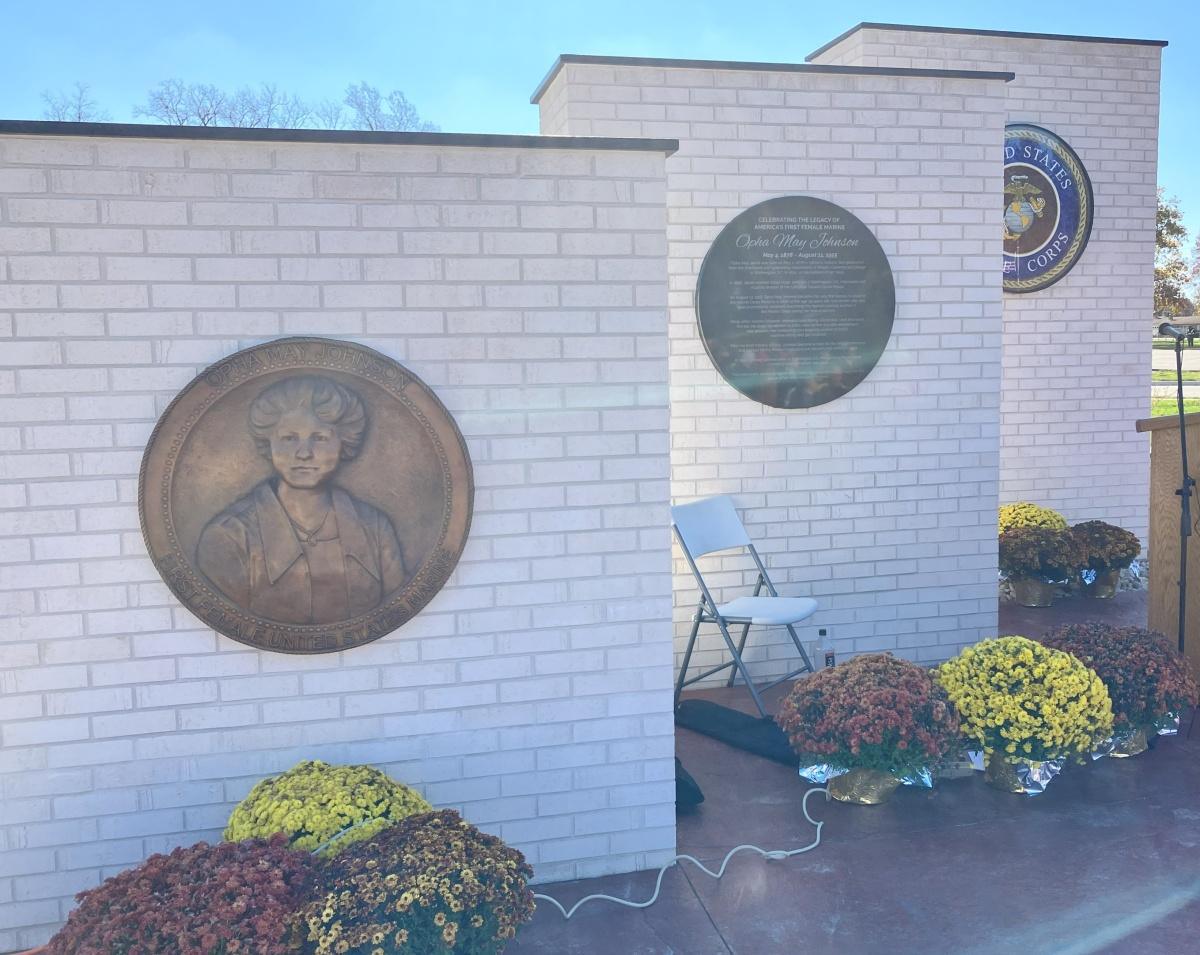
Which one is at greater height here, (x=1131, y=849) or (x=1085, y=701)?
(x=1085, y=701)

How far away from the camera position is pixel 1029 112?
7.03 m

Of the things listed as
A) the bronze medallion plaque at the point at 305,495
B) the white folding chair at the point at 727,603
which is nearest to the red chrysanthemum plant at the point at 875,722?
the white folding chair at the point at 727,603

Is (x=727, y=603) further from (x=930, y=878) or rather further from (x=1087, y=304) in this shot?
(x=1087, y=304)

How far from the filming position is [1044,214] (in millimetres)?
7125

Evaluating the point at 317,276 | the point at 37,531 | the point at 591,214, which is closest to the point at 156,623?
the point at 37,531

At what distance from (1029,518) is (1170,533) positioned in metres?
2.08

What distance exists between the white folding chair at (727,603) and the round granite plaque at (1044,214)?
3048 mm

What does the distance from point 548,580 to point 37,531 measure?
144 cm

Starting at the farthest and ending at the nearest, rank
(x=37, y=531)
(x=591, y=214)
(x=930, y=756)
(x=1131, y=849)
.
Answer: (x=930, y=756), (x=1131, y=849), (x=591, y=214), (x=37, y=531)

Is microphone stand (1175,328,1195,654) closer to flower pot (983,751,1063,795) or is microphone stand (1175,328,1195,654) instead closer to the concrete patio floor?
the concrete patio floor

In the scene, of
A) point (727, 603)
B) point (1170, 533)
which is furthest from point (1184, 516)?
point (727, 603)

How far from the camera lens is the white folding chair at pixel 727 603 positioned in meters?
4.91

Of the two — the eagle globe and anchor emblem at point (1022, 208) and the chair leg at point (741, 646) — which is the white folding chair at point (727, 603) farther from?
the eagle globe and anchor emblem at point (1022, 208)

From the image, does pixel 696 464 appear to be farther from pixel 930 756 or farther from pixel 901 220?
pixel 930 756
